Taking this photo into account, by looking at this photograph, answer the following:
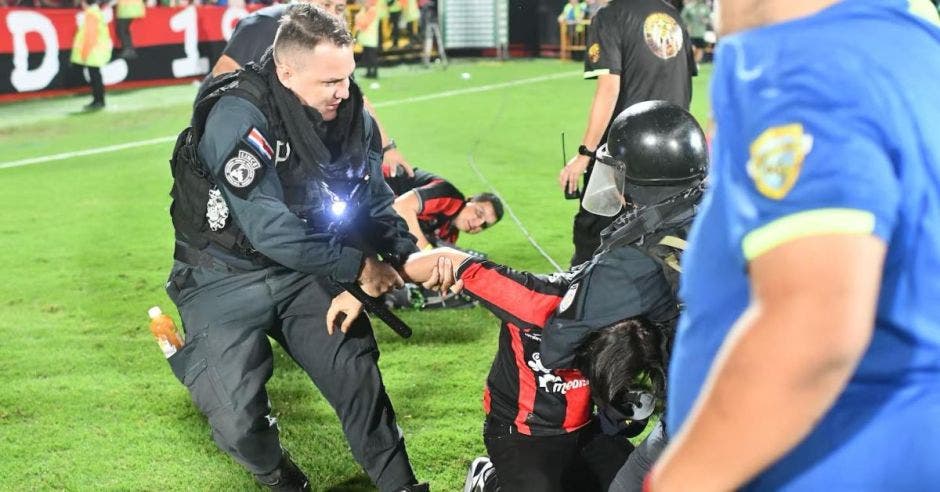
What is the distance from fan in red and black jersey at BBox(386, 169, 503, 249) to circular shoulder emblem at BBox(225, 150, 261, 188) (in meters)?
2.73

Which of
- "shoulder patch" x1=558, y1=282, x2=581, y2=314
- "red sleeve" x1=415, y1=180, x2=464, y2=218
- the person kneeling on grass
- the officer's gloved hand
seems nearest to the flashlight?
the officer's gloved hand

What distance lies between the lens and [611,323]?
2.99 meters

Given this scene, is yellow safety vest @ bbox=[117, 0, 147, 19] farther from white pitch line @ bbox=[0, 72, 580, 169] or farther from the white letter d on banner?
white pitch line @ bbox=[0, 72, 580, 169]

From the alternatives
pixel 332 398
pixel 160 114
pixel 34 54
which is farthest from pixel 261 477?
pixel 34 54

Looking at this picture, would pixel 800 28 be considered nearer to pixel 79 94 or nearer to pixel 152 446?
pixel 152 446

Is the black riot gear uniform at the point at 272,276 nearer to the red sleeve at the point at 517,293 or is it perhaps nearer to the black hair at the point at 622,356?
the red sleeve at the point at 517,293

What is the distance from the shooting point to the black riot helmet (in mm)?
3188

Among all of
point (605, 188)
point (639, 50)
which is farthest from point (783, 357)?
point (639, 50)

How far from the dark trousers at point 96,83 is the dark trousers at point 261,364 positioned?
12.6 meters

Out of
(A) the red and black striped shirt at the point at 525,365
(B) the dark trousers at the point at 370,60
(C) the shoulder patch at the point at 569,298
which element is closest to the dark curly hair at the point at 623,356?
(C) the shoulder patch at the point at 569,298

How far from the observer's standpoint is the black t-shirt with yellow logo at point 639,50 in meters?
5.68

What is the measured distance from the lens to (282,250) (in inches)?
144

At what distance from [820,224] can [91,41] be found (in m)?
16.4

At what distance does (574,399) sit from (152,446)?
6.74ft
